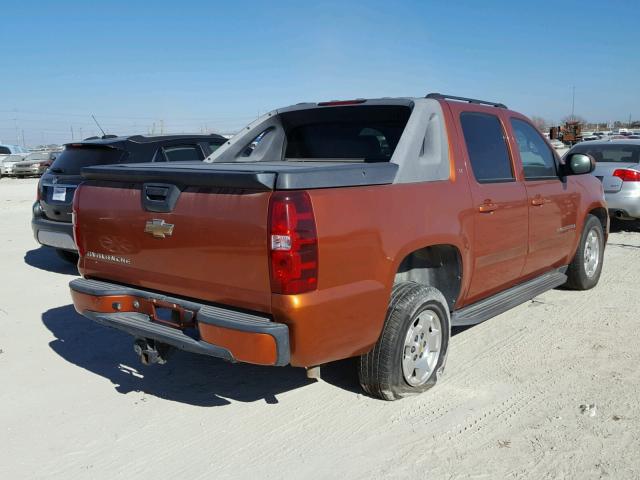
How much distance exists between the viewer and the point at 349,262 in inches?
131

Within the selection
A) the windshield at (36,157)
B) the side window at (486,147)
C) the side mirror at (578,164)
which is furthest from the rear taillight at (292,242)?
the windshield at (36,157)

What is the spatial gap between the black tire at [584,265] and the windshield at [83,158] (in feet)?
17.0

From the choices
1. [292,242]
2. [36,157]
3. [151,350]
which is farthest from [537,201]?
[36,157]

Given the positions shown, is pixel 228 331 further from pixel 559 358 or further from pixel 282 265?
pixel 559 358

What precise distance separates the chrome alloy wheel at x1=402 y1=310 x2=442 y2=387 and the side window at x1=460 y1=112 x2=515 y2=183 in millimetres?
1158

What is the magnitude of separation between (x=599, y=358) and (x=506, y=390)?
1.06 metres

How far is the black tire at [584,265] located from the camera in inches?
252

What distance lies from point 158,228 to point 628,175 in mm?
8831

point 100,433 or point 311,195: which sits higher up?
point 311,195

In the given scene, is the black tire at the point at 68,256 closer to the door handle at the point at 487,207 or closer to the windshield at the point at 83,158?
the windshield at the point at 83,158

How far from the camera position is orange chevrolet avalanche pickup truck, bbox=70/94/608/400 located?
320 centimetres

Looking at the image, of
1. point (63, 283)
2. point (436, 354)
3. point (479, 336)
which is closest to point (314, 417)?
point (436, 354)

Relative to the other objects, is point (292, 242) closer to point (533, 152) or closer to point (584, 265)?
point (533, 152)

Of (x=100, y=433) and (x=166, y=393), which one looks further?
(x=166, y=393)
